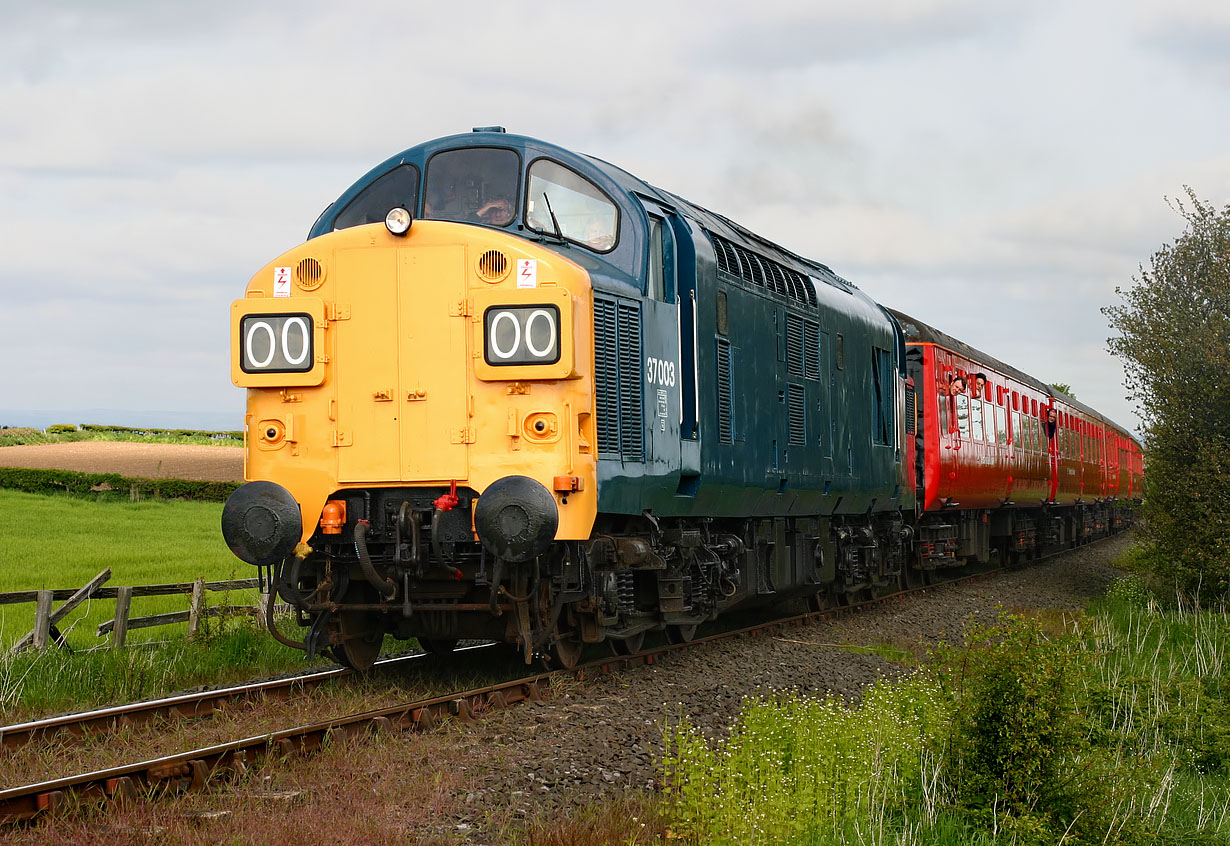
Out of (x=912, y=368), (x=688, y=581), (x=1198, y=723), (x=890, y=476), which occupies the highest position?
(x=912, y=368)

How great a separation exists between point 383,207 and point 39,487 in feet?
→ 112

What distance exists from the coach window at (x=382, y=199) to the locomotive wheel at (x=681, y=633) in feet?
16.0

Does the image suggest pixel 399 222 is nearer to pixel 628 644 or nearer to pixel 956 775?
pixel 628 644

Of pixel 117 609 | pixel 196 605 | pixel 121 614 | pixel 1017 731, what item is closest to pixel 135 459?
pixel 196 605

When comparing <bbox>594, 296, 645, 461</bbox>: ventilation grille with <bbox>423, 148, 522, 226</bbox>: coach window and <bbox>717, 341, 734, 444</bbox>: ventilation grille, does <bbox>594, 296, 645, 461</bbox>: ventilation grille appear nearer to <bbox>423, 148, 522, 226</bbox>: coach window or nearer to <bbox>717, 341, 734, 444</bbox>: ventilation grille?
<bbox>423, 148, 522, 226</bbox>: coach window

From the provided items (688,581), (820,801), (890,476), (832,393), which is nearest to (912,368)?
(890,476)

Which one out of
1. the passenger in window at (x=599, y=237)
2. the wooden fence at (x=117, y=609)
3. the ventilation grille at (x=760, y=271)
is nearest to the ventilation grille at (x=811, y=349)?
the ventilation grille at (x=760, y=271)

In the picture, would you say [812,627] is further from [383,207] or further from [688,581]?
[383,207]

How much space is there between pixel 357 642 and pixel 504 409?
2.46 meters

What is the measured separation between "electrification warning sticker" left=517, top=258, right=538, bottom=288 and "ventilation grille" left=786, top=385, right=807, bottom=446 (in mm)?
5090

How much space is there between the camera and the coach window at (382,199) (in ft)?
33.4

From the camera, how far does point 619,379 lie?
31.4 ft

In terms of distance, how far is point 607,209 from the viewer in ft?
33.1

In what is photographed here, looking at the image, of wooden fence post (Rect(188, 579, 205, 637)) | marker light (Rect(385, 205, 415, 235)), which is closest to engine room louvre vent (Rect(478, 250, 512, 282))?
marker light (Rect(385, 205, 415, 235))
